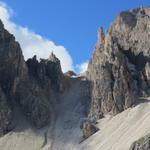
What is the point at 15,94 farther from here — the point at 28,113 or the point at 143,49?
the point at 143,49

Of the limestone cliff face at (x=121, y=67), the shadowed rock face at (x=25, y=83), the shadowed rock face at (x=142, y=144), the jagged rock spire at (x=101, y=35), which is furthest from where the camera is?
the jagged rock spire at (x=101, y=35)

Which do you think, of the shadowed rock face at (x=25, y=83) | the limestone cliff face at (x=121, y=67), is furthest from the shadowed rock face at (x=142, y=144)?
the shadowed rock face at (x=25, y=83)

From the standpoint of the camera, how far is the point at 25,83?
152 metres

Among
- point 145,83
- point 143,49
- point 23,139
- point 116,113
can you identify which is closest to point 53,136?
point 23,139

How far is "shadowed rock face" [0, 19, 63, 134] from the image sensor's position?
478ft

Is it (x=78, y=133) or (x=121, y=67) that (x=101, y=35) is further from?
(x=78, y=133)

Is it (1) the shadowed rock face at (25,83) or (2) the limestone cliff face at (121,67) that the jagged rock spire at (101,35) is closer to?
(2) the limestone cliff face at (121,67)

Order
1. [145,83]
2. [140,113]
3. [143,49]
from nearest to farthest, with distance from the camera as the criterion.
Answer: [140,113], [145,83], [143,49]

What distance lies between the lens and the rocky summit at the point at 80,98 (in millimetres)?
134875

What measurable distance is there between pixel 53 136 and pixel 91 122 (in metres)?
9.32

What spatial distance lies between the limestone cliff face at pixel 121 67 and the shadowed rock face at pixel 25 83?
10666 millimetres

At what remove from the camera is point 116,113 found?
14050 centimetres

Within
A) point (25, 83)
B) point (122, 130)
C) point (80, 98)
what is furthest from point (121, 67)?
point (25, 83)

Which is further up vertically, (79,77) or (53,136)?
(79,77)
